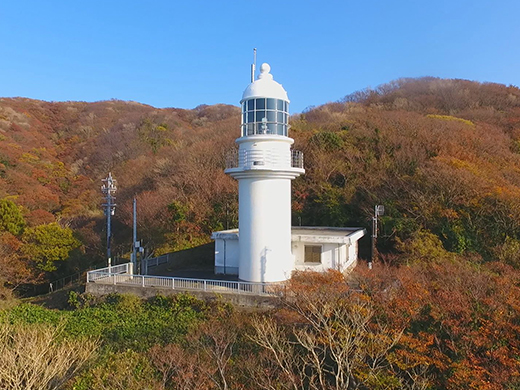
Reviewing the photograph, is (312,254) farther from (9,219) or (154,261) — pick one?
(9,219)

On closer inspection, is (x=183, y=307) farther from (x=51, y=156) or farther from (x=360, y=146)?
(x=51, y=156)

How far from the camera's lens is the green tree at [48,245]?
69.9 ft

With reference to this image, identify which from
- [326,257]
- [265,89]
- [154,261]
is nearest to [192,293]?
[326,257]

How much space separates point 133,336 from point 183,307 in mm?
2253

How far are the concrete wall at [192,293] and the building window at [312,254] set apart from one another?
4.22 m

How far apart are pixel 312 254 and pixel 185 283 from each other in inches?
214

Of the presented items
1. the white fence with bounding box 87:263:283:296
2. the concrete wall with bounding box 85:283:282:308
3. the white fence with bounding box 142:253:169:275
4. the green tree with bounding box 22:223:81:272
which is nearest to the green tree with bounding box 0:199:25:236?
the green tree with bounding box 22:223:81:272

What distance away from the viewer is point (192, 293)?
46.9 ft

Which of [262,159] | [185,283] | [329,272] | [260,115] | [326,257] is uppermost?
[260,115]

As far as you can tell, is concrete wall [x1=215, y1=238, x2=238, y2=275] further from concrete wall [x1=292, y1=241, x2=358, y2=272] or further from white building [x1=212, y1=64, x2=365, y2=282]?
white building [x1=212, y1=64, x2=365, y2=282]

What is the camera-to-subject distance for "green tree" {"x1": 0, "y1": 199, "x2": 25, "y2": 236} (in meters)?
24.9

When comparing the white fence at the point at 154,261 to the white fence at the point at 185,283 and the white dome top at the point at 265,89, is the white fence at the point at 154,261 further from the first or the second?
the white dome top at the point at 265,89

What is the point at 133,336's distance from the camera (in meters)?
12.1

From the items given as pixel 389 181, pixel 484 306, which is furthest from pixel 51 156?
pixel 484 306
